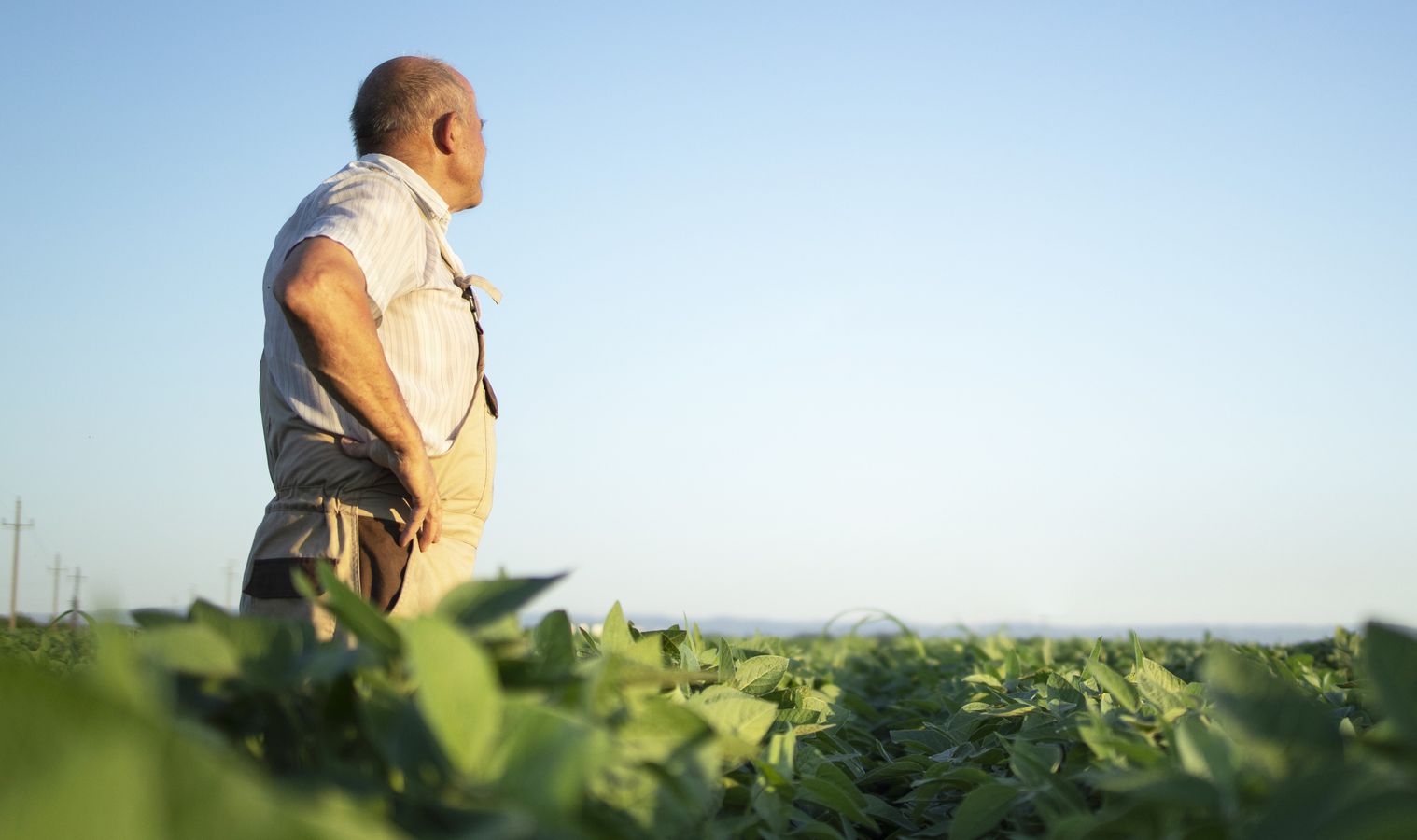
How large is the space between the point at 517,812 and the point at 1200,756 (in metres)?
0.64

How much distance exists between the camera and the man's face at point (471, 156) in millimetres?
3527

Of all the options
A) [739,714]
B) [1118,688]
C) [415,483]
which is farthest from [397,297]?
[1118,688]

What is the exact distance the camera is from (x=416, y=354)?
3141 millimetres

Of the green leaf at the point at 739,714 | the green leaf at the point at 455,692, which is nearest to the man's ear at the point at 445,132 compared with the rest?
the green leaf at the point at 739,714

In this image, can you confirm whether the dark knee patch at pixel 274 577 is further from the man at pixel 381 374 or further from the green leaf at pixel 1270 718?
the green leaf at pixel 1270 718

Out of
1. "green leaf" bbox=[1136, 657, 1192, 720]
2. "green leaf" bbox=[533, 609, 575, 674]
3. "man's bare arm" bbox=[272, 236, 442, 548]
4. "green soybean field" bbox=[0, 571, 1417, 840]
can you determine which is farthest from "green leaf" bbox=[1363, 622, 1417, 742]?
"man's bare arm" bbox=[272, 236, 442, 548]

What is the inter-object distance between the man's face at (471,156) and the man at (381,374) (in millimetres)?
15

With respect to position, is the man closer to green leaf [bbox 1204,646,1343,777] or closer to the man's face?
the man's face

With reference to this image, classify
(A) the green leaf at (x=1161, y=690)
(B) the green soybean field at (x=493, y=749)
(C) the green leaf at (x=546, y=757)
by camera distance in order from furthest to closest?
1. (A) the green leaf at (x=1161, y=690)
2. (C) the green leaf at (x=546, y=757)
3. (B) the green soybean field at (x=493, y=749)

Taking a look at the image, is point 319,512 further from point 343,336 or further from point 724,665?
point 724,665

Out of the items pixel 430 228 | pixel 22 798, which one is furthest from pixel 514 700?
pixel 430 228

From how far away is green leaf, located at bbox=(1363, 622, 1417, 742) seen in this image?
873 millimetres

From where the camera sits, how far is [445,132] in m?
3.46

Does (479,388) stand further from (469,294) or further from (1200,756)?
(1200,756)
